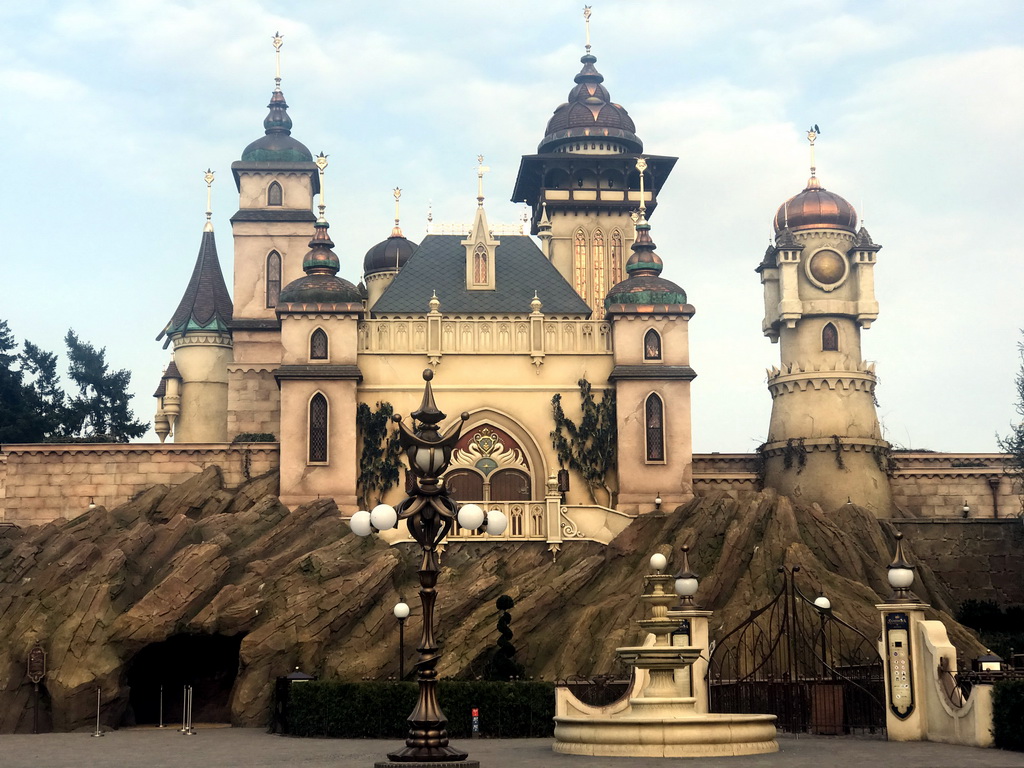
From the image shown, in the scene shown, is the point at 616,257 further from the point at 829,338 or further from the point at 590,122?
the point at 829,338

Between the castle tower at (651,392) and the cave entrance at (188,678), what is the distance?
14.8 metres

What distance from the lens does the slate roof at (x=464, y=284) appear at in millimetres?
51844

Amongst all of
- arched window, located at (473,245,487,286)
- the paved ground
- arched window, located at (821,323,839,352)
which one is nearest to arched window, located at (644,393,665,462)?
arched window, located at (821,323,839,352)

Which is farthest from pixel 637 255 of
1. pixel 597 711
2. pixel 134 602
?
pixel 597 711

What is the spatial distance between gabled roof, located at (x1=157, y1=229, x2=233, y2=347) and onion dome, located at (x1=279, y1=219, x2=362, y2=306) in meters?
10.5

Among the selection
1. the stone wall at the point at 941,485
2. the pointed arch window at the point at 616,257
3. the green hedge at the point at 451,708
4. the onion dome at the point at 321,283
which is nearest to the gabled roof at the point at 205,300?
the onion dome at the point at 321,283

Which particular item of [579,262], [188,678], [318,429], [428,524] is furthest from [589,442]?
[428,524]

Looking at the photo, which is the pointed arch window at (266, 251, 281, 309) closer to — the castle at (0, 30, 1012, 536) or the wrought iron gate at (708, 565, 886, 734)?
the castle at (0, 30, 1012, 536)

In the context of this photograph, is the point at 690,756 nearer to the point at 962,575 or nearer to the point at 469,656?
the point at 469,656

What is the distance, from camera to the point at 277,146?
2464 inches

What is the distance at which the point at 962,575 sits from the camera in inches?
1922

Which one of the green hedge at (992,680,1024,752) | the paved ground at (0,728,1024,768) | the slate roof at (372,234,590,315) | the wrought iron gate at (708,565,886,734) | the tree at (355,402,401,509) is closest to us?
the paved ground at (0,728,1024,768)

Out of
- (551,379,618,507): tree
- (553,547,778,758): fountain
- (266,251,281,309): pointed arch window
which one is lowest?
(553,547,778,758): fountain

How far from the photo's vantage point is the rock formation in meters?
39.2
